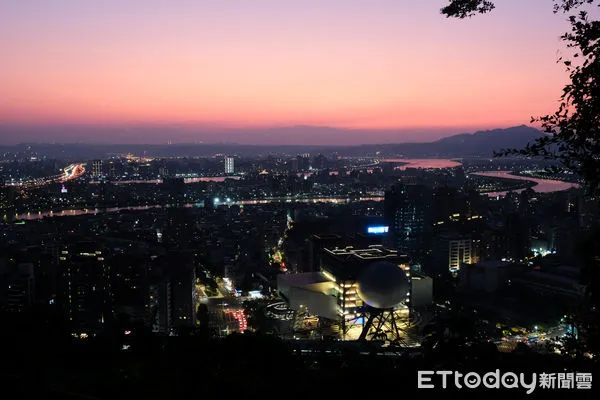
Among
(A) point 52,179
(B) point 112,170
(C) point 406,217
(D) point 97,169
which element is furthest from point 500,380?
(B) point 112,170

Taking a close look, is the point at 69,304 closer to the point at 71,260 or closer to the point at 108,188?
the point at 71,260

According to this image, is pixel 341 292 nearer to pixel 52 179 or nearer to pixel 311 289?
pixel 311 289

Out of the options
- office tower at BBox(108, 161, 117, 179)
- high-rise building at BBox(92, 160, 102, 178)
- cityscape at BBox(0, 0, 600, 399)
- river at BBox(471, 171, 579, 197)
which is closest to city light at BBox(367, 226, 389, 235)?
cityscape at BBox(0, 0, 600, 399)

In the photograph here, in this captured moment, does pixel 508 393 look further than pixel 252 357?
No

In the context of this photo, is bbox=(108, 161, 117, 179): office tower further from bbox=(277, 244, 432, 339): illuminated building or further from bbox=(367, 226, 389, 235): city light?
bbox=(277, 244, 432, 339): illuminated building

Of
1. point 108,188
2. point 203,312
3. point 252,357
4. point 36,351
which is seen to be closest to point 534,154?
point 252,357

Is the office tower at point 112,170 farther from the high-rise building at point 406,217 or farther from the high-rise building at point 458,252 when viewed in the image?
the high-rise building at point 458,252
